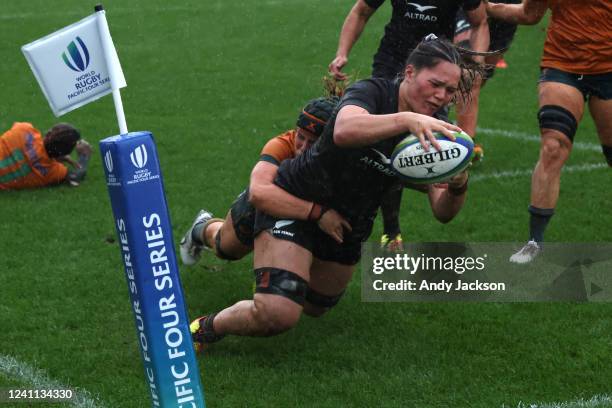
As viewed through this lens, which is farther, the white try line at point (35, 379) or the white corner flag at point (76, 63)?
the white try line at point (35, 379)

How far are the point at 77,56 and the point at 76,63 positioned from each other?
31 mm

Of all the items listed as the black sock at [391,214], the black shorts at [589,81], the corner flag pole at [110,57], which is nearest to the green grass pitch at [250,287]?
the black sock at [391,214]

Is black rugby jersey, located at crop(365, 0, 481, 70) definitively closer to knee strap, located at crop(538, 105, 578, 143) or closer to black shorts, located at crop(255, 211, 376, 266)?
knee strap, located at crop(538, 105, 578, 143)

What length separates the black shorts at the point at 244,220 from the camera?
5.83 metres

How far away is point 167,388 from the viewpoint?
3898mm

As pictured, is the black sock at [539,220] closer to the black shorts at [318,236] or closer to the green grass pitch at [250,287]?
the green grass pitch at [250,287]

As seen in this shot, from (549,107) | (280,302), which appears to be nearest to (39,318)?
(280,302)

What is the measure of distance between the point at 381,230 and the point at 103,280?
234 cm

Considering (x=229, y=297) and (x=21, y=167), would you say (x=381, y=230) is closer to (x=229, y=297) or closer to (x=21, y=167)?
(x=229, y=297)

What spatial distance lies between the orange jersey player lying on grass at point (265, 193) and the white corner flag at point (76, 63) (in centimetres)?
165

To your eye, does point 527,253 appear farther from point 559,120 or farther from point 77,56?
point 77,56

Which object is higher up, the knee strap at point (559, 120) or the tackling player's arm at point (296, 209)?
the tackling player's arm at point (296, 209)

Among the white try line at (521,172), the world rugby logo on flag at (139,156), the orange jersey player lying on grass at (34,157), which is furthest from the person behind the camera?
the white try line at (521,172)

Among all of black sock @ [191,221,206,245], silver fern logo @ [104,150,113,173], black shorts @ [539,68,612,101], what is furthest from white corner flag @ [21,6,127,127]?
black shorts @ [539,68,612,101]
